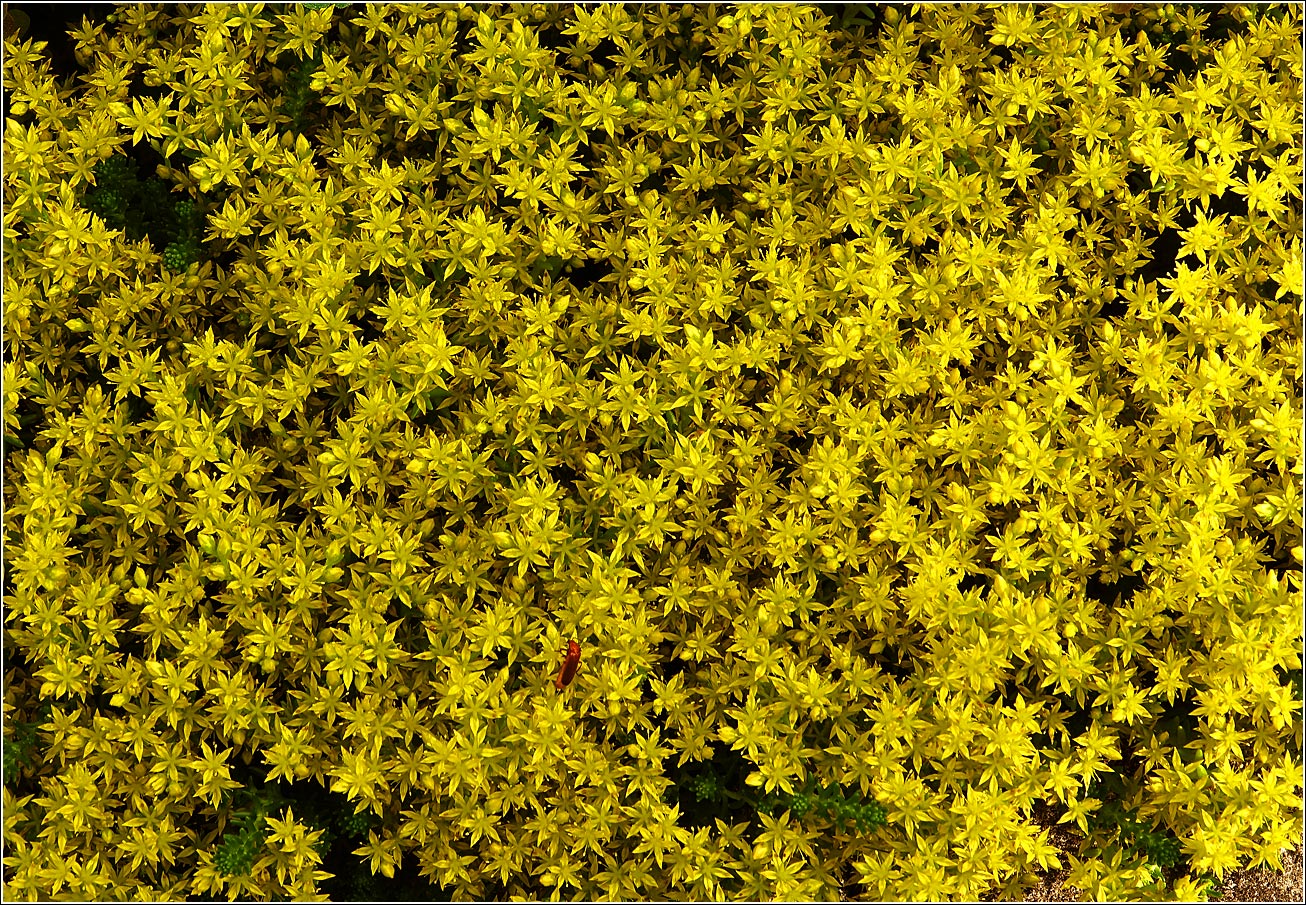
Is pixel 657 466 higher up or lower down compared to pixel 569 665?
higher up

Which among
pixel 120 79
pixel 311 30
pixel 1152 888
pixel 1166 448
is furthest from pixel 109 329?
pixel 1152 888

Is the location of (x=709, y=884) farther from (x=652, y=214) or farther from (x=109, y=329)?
Result: (x=109, y=329)

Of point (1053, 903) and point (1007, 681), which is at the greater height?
point (1007, 681)

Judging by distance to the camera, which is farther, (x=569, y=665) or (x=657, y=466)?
(x=657, y=466)

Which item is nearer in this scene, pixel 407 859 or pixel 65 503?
pixel 65 503
